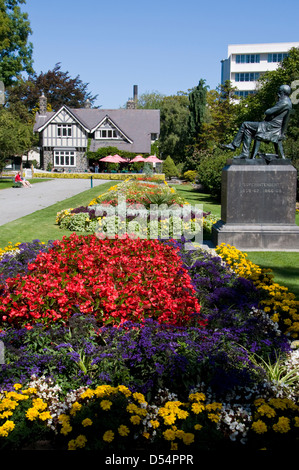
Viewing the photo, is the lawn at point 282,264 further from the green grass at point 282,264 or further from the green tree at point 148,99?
the green tree at point 148,99

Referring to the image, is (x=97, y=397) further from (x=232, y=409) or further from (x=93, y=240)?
(x=93, y=240)

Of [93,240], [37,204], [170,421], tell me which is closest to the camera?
[170,421]

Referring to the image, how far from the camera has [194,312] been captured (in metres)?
4.95

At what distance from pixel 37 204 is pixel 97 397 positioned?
16.4 metres

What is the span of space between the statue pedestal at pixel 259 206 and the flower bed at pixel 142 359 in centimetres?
388

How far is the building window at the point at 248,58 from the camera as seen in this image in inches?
3076

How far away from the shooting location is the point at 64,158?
53656 mm

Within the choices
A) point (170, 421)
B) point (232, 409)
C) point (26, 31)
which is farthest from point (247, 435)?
point (26, 31)

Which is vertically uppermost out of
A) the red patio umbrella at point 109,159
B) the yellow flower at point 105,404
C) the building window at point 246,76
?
the building window at point 246,76

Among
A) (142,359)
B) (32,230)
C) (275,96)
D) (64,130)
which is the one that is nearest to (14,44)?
(64,130)

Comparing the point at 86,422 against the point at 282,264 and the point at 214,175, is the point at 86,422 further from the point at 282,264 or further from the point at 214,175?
the point at 214,175

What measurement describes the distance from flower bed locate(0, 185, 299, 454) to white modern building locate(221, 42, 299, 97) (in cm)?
7666

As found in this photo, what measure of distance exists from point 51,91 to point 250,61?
3471cm

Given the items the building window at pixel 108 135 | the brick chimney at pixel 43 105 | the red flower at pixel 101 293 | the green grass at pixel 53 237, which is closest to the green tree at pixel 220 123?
the building window at pixel 108 135
